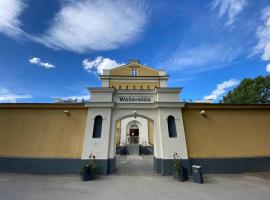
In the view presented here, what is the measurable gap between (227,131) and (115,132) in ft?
22.2

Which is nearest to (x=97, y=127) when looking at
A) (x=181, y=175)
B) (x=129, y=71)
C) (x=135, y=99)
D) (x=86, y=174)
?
(x=86, y=174)

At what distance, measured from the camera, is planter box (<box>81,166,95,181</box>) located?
6.77m

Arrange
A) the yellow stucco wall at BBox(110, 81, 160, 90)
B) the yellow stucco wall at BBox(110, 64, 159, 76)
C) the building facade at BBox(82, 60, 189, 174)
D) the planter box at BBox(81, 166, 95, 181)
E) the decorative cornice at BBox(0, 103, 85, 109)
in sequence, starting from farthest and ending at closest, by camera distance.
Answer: the yellow stucco wall at BBox(110, 64, 159, 76) → the yellow stucco wall at BBox(110, 81, 160, 90) → the decorative cornice at BBox(0, 103, 85, 109) → the building facade at BBox(82, 60, 189, 174) → the planter box at BBox(81, 166, 95, 181)

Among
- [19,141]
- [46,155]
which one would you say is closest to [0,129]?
[19,141]

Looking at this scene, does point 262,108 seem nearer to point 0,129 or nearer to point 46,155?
point 46,155

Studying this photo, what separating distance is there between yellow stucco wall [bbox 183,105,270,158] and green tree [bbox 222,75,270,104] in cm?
2010

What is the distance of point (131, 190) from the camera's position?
18.5ft

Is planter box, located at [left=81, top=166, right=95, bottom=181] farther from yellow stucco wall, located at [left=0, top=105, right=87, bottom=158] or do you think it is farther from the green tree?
the green tree

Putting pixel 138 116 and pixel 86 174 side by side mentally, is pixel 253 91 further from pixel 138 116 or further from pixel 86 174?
pixel 86 174

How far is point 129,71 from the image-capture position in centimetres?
2153

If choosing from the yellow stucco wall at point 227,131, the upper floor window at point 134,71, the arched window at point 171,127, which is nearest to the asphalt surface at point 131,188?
the yellow stucco wall at point 227,131

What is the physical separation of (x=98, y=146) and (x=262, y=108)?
10510 millimetres

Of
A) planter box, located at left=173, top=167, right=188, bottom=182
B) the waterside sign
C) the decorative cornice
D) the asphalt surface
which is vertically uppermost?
the waterside sign

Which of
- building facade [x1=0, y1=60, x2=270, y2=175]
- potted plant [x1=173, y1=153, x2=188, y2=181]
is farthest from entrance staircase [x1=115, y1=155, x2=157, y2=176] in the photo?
potted plant [x1=173, y1=153, x2=188, y2=181]
